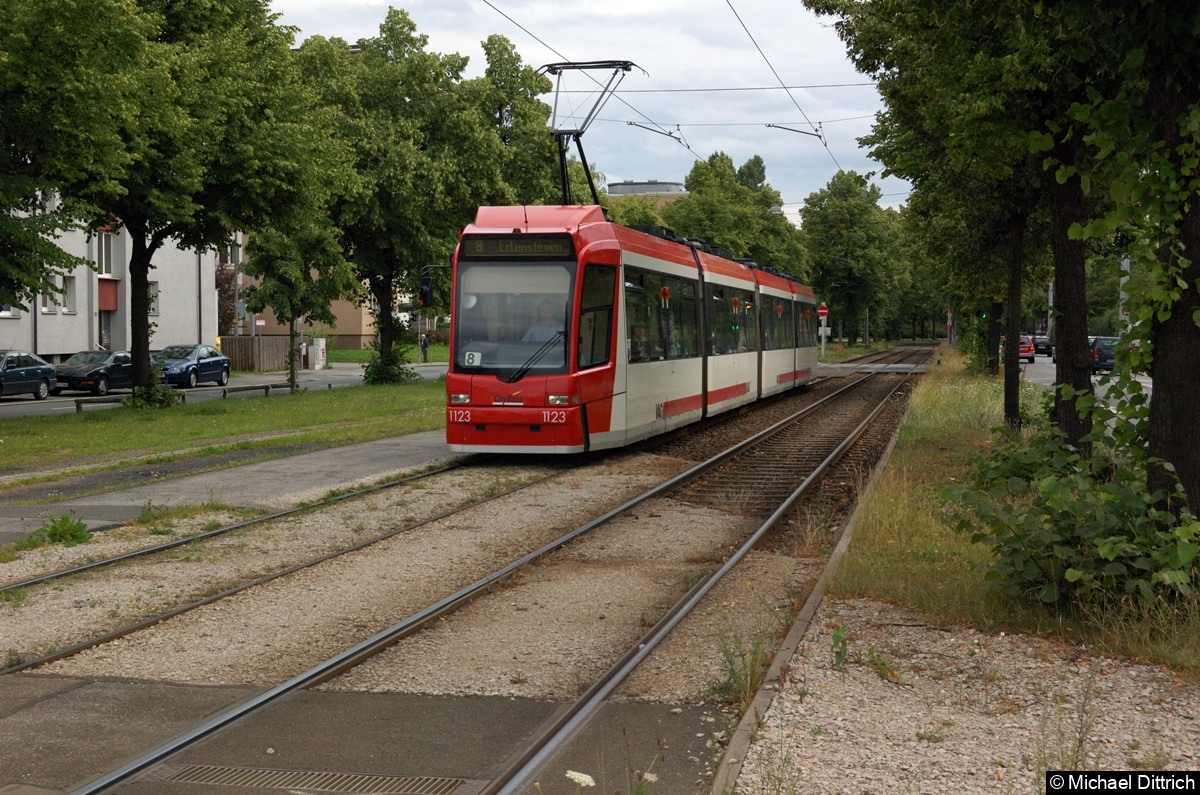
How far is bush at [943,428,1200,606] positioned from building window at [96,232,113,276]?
154ft

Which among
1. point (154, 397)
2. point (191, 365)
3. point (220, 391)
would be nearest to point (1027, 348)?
point (220, 391)

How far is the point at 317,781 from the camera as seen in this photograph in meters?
4.96

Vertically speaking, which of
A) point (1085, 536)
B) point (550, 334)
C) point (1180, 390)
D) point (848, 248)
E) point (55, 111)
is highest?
point (848, 248)

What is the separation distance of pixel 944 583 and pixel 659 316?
11.2 meters

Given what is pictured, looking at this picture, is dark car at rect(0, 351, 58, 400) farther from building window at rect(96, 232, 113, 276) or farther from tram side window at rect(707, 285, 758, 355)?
tram side window at rect(707, 285, 758, 355)

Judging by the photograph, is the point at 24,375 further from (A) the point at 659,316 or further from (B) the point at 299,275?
(A) the point at 659,316

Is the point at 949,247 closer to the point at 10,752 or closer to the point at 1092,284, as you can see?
the point at 10,752

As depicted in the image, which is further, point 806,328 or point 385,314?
point 385,314

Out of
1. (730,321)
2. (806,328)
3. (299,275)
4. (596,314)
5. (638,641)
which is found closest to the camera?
(638,641)

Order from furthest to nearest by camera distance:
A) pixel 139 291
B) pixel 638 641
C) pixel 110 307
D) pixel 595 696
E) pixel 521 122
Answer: pixel 110 307, pixel 521 122, pixel 139 291, pixel 638 641, pixel 595 696

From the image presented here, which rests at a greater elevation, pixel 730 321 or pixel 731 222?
pixel 731 222

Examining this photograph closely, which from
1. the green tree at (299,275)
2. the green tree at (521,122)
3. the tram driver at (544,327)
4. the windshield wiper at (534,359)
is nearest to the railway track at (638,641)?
the windshield wiper at (534,359)

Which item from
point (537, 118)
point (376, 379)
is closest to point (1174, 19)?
point (376, 379)

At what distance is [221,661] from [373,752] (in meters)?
1.94
